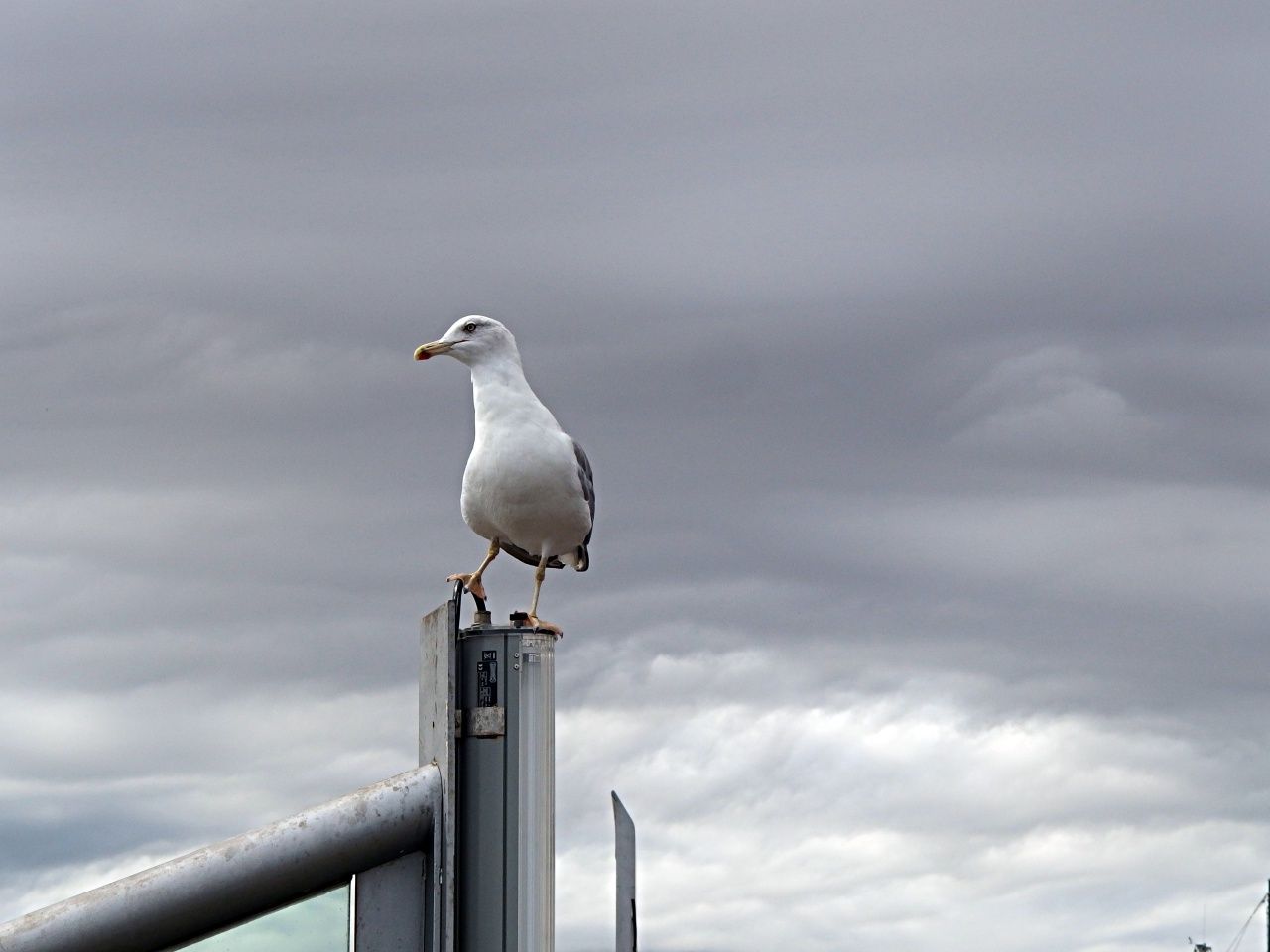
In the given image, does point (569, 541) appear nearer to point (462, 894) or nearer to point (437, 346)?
point (437, 346)

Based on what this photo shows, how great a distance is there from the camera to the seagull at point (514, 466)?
12039 millimetres

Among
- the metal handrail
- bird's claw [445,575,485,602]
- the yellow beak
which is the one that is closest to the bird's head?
the yellow beak

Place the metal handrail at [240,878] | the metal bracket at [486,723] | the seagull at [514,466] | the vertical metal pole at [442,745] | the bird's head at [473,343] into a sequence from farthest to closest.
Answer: the bird's head at [473,343], the seagull at [514,466], the metal bracket at [486,723], the vertical metal pole at [442,745], the metal handrail at [240,878]

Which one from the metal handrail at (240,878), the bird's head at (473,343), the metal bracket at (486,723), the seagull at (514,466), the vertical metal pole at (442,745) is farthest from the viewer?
the bird's head at (473,343)

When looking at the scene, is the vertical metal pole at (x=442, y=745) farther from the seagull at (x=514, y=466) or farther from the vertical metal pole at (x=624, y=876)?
the seagull at (x=514, y=466)

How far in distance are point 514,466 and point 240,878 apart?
13.1 ft

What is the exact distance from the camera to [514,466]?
12.0m

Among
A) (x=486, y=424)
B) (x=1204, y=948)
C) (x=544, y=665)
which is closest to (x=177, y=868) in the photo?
(x=544, y=665)

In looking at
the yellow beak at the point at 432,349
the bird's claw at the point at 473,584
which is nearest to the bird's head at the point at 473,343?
the yellow beak at the point at 432,349

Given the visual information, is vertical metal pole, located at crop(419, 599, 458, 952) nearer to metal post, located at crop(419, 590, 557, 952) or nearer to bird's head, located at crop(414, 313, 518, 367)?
metal post, located at crop(419, 590, 557, 952)

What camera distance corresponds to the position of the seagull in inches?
474

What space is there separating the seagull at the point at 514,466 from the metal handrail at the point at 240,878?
2463mm

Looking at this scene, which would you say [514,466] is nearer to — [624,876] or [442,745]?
[442,745]

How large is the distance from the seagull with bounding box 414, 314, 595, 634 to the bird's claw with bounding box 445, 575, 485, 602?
0.76 ft
